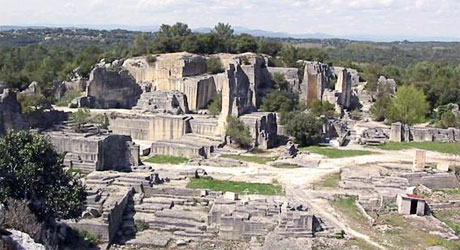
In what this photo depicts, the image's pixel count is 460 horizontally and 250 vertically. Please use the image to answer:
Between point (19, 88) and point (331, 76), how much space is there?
31.4 meters

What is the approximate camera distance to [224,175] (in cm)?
3114

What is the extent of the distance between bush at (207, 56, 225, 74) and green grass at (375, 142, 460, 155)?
73.7 feet

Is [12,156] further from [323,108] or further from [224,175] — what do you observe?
[323,108]

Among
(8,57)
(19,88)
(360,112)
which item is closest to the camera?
(360,112)

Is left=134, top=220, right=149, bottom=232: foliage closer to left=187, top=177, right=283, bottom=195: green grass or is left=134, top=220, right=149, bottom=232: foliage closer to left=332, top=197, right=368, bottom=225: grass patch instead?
left=187, top=177, right=283, bottom=195: green grass

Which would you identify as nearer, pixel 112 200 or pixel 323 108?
pixel 112 200

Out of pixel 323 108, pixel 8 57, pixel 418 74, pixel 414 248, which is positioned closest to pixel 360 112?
pixel 323 108

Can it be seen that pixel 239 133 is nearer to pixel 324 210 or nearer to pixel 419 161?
pixel 419 161

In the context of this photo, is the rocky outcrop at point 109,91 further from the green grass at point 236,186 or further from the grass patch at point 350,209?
the grass patch at point 350,209

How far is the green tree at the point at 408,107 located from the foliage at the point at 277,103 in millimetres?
8433

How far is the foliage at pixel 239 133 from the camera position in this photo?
3781 cm

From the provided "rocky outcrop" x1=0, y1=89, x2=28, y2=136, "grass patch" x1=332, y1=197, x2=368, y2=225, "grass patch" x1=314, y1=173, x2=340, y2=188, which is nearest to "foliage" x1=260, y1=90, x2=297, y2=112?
"grass patch" x1=314, y1=173, x2=340, y2=188

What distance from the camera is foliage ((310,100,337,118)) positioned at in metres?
48.1

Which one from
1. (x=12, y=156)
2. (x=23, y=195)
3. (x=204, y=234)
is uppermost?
(x=12, y=156)
